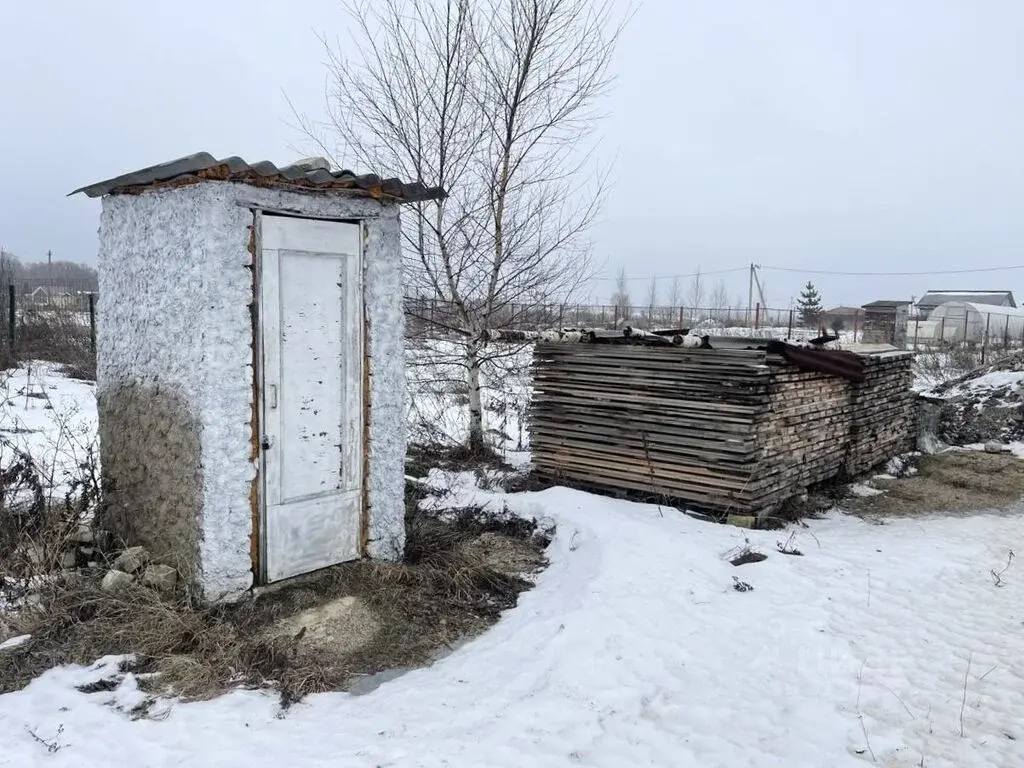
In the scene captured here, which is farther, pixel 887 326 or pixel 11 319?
pixel 887 326

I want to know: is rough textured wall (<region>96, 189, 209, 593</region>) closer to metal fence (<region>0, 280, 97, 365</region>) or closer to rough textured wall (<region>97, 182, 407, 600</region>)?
rough textured wall (<region>97, 182, 407, 600</region>)

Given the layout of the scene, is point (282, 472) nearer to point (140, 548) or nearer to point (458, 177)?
point (140, 548)

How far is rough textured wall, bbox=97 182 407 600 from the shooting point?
178 inches

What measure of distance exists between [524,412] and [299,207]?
9437 millimetres

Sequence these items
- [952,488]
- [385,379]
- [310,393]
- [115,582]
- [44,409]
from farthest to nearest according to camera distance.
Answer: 1. [44,409]
2. [952,488]
3. [385,379]
4. [310,393]
5. [115,582]

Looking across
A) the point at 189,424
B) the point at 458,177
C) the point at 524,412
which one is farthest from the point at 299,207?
the point at 524,412

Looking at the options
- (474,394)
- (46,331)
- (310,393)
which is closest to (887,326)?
(474,394)

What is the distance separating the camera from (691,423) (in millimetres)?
7668

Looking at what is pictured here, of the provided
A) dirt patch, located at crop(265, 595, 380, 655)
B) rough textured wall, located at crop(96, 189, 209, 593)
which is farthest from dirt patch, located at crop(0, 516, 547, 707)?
rough textured wall, located at crop(96, 189, 209, 593)

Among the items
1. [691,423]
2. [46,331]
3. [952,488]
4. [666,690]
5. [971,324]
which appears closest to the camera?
[666,690]

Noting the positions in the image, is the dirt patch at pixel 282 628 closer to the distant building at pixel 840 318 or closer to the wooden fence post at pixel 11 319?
the wooden fence post at pixel 11 319

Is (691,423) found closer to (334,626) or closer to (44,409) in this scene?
(334,626)

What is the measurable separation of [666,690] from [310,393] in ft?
9.33

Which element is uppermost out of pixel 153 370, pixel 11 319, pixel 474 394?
pixel 11 319
